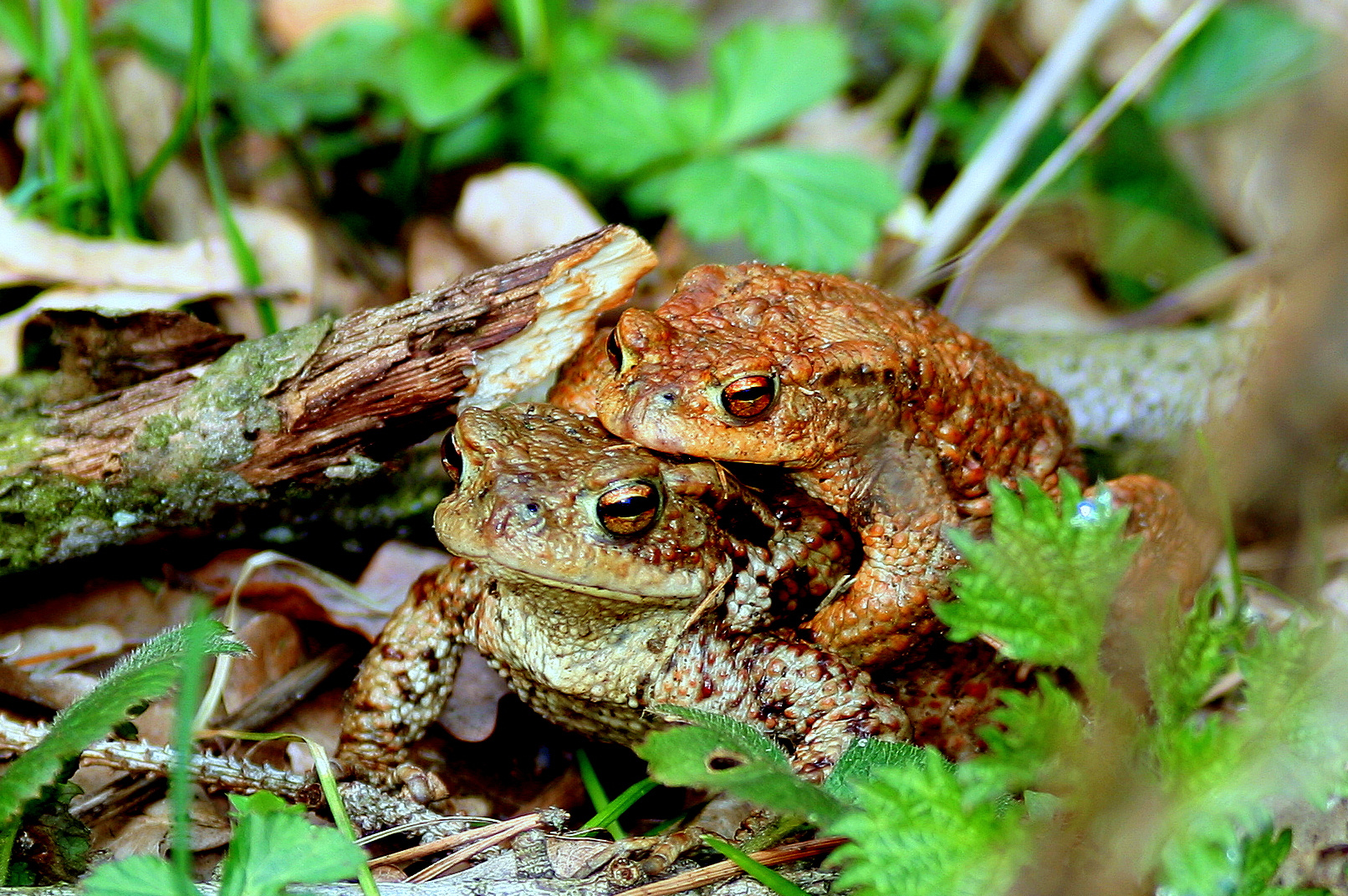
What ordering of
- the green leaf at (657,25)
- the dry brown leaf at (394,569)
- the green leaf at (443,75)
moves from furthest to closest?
the green leaf at (657,25), the green leaf at (443,75), the dry brown leaf at (394,569)

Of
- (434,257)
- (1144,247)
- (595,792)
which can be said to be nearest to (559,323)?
(595,792)

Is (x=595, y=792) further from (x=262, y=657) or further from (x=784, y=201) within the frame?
(x=784, y=201)

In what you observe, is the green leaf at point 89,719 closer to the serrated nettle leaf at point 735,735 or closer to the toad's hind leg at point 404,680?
the toad's hind leg at point 404,680

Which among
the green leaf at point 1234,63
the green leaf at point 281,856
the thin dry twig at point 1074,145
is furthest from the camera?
the green leaf at point 1234,63

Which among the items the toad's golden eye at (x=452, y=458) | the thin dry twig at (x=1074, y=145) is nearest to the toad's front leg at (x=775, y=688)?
the toad's golden eye at (x=452, y=458)

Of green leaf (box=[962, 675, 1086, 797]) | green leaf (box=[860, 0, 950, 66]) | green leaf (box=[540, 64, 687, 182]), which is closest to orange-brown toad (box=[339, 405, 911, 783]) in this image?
green leaf (box=[962, 675, 1086, 797])

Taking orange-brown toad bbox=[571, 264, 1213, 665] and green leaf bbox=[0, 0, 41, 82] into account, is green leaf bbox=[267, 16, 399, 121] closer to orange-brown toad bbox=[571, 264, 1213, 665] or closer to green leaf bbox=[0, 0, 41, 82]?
green leaf bbox=[0, 0, 41, 82]
